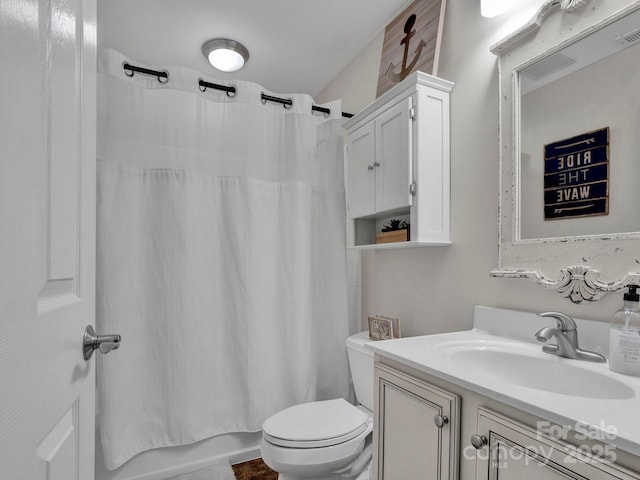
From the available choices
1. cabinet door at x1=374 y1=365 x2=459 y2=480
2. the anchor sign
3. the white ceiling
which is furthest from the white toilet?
the white ceiling

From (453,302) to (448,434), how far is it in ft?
2.44

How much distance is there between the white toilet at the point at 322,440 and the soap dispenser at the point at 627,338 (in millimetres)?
948

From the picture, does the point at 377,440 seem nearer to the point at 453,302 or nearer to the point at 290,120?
the point at 453,302

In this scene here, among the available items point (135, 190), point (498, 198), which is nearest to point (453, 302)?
point (498, 198)

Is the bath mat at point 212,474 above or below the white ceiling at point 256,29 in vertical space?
below

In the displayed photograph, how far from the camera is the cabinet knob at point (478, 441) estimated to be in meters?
0.79

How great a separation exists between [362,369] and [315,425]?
0.36 meters

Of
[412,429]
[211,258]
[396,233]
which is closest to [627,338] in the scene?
[412,429]

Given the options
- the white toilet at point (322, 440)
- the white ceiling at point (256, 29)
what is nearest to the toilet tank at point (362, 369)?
the white toilet at point (322, 440)

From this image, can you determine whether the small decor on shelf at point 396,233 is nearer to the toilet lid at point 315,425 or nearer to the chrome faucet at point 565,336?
the chrome faucet at point 565,336

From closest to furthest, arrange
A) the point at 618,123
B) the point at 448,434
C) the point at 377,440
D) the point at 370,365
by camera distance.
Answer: the point at 448,434
the point at 618,123
the point at 377,440
the point at 370,365

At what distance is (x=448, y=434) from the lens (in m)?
0.88

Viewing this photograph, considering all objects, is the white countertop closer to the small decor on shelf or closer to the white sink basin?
the white sink basin

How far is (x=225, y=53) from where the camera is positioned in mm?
2219
